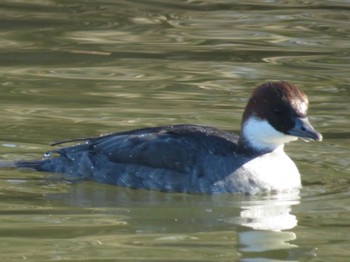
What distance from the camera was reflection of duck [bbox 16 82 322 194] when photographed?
1112 cm

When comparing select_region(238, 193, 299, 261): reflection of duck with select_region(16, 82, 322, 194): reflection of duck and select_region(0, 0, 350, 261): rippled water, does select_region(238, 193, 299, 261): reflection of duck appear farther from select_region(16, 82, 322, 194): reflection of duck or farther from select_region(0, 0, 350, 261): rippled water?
select_region(16, 82, 322, 194): reflection of duck

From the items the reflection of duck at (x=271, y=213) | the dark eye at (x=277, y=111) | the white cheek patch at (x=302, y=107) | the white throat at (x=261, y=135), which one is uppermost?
the white cheek patch at (x=302, y=107)

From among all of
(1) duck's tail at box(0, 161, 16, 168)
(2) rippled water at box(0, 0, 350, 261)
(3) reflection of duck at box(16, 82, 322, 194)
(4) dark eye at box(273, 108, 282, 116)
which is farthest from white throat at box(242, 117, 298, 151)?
(1) duck's tail at box(0, 161, 16, 168)

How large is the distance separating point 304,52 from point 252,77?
181 centimetres

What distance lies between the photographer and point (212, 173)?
1121 centimetres

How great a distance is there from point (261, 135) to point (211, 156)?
0.47 metres

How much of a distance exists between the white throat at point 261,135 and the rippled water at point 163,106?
0.45 meters

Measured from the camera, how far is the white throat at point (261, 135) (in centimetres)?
1136

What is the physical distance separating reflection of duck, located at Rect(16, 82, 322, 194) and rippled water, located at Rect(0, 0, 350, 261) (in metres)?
0.18

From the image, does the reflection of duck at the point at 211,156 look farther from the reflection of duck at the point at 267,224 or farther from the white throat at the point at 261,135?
the reflection of duck at the point at 267,224

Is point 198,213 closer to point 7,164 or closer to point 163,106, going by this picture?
point 7,164

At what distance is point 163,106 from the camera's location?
46.1ft

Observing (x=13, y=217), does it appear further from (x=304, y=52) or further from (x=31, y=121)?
(x=304, y=52)

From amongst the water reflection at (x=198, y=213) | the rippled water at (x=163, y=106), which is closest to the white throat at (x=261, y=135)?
the rippled water at (x=163, y=106)
